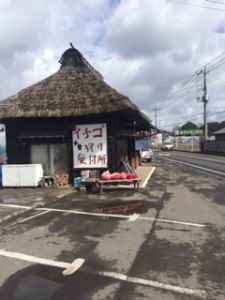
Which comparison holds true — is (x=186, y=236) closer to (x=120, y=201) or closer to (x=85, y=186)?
(x=120, y=201)

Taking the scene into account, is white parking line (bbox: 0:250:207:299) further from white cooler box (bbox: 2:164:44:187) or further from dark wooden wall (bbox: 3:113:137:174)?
dark wooden wall (bbox: 3:113:137:174)

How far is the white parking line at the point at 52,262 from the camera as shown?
5.69 metres

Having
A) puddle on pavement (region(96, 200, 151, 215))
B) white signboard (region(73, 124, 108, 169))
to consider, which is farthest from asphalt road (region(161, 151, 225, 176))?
puddle on pavement (region(96, 200, 151, 215))

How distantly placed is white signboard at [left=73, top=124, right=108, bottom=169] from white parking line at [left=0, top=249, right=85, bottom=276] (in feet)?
31.7

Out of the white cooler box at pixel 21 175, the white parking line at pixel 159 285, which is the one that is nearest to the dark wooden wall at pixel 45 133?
the white cooler box at pixel 21 175

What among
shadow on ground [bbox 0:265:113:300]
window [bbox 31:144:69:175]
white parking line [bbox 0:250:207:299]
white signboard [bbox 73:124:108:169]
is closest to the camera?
shadow on ground [bbox 0:265:113:300]

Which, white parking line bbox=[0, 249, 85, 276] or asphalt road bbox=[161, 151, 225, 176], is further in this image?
asphalt road bbox=[161, 151, 225, 176]

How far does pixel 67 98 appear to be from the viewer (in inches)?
658

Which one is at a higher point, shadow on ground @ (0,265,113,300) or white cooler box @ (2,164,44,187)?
white cooler box @ (2,164,44,187)

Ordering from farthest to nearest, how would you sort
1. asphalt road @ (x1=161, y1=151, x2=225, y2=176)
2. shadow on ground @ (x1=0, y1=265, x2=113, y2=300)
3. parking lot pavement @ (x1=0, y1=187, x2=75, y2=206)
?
asphalt road @ (x1=161, y1=151, x2=225, y2=176) < parking lot pavement @ (x1=0, y1=187, x2=75, y2=206) < shadow on ground @ (x1=0, y1=265, x2=113, y2=300)

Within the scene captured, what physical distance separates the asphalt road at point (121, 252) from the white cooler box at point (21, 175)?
437cm

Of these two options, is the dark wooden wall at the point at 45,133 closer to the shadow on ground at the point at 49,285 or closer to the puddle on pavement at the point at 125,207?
the puddle on pavement at the point at 125,207

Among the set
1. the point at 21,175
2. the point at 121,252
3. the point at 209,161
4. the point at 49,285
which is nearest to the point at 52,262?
the point at 49,285

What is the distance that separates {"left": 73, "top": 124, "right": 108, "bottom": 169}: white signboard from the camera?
16094 millimetres
